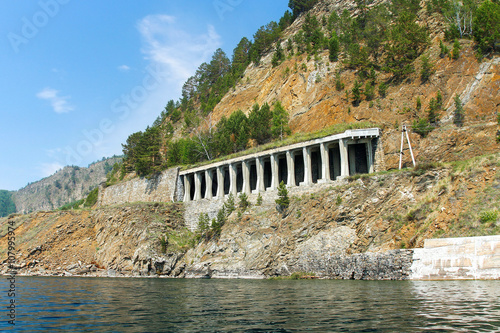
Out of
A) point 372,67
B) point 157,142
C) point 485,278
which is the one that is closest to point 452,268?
point 485,278

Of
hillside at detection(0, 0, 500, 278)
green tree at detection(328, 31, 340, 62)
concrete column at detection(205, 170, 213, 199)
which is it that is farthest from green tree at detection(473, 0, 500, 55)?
concrete column at detection(205, 170, 213, 199)

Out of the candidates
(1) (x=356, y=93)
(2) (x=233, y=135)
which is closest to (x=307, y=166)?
(1) (x=356, y=93)

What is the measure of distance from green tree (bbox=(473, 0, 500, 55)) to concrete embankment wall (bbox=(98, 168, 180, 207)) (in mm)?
49053

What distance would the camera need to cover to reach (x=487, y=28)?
165 ft

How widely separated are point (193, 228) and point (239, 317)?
150 ft

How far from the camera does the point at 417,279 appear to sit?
28.7 meters

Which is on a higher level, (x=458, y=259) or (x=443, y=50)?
(x=443, y=50)

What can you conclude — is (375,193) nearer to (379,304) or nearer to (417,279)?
(417,279)

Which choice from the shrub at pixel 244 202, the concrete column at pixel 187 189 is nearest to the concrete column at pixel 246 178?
the shrub at pixel 244 202

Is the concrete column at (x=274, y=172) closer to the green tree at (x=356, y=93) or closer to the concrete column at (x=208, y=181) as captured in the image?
the concrete column at (x=208, y=181)

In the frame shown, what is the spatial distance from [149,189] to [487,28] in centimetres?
5718

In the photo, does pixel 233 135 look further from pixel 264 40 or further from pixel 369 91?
pixel 264 40

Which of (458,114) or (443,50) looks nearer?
(458,114)

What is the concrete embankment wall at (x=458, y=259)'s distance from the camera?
2555cm
